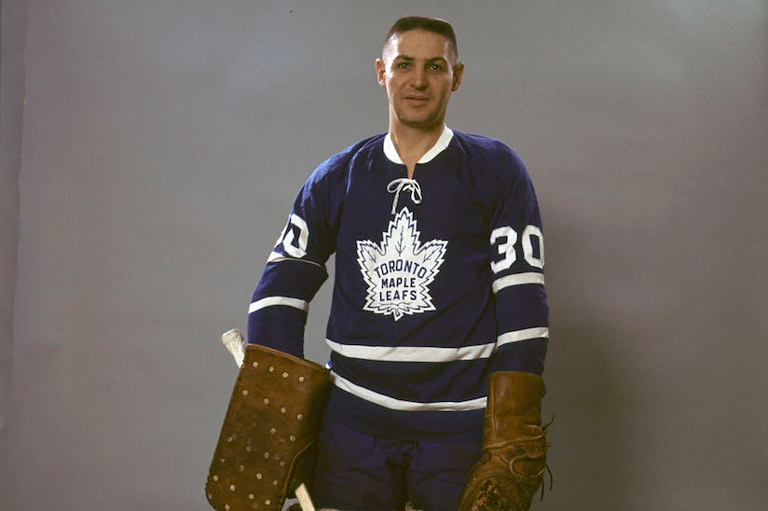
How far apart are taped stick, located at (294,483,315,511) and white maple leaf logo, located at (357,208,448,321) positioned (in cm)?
39

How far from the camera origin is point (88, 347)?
2.76 metres

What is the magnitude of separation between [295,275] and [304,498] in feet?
1.53

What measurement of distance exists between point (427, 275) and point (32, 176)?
169 centimetres

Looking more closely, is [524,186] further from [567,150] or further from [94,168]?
Answer: [94,168]

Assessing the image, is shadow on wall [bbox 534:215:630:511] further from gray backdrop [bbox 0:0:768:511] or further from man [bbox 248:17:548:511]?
man [bbox 248:17:548:511]

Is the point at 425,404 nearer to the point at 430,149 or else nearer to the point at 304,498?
the point at 304,498

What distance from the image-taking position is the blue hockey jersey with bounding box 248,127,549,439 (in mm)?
1681

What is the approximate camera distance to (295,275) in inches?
71.4

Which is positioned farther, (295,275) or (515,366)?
(295,275)

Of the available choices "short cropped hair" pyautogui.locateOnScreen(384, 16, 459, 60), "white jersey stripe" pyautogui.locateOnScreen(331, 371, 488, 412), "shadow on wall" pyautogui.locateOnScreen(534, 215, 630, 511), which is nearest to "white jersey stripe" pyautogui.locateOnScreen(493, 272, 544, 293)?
"white jersey stripe" pyautogui.locateOnScreen(331, 371, 488, 412)

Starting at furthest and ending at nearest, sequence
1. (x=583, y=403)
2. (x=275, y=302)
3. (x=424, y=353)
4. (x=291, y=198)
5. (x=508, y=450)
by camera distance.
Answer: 1. (x=291, y=198)
2. (x=583, y=403)
3. (x=275, y=302)
4. (x=424, y=353)
5. (x=508, y=450)

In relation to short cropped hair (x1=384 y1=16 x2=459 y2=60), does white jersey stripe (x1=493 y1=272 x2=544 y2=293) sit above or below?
below

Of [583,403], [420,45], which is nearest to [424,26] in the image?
[420,45]

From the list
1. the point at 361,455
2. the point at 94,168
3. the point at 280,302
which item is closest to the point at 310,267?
the point at 280,302
